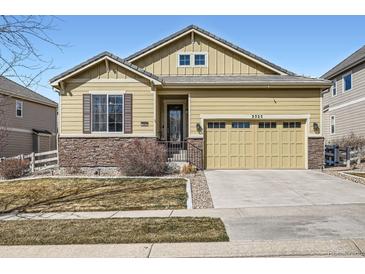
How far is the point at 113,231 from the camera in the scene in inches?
294

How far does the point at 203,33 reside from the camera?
Result: 20.5 metres

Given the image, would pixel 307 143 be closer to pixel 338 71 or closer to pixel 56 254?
pixel 338 71

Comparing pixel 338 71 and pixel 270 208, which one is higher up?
pixel 338 71

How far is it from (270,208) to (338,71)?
20.1 meters

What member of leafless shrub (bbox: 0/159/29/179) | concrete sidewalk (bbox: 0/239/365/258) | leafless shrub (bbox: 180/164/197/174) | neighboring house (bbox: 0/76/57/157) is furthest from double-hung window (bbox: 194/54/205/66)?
concrete sidewalk (bbox: 0/239/365/258)

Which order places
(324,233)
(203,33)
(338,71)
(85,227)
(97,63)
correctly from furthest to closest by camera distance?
(338,71) < (203,33) < (97,63) < (85,227) < (324,233)

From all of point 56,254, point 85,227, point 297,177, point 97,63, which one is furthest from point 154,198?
point 97,63

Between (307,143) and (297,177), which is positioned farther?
(307,143)

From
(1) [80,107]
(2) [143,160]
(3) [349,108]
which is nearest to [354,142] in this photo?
(3) [349,108]

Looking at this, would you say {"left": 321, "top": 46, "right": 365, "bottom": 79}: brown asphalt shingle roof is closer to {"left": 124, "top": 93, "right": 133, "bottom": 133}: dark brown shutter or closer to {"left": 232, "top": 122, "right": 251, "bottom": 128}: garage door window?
{"left": 232, "top": 122, "right": 251, "bottom": 128}: garage door window

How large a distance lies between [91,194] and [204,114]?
778cm

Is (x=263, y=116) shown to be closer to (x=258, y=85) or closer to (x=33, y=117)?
(x=258, y=85)

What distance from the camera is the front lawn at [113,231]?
6789 mm

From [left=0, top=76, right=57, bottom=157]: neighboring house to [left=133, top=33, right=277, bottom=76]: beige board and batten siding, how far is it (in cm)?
1124
